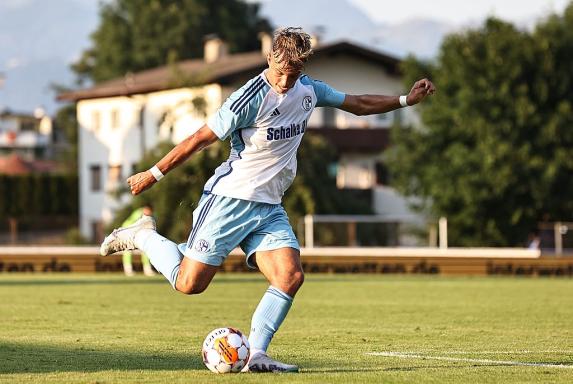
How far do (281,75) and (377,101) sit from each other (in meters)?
1.01

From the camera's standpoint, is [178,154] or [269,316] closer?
[178,154]

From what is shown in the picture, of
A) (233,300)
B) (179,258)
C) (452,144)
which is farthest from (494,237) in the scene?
(179,258)

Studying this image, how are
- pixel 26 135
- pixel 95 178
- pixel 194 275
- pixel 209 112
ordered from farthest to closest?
pixel 26 135
pixel 95 178
pixel 209 112
pixel 194 275

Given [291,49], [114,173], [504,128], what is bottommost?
[291,49]

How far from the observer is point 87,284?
26359 millimetres

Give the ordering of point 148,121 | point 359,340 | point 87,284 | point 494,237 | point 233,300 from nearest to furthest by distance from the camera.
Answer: point 359,340
point 233,300
point 87,284
point 494,237
point 148,121

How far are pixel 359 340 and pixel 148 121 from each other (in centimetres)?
5822

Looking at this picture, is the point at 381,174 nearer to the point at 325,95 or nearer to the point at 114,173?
the point at 114,173

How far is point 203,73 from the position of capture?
172 feet

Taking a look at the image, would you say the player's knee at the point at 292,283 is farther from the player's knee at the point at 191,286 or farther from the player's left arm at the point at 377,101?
the player's left arm at the point at 377,101

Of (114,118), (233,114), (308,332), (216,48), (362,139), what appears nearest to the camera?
(233,114)

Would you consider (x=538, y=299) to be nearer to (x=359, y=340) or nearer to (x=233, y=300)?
(x=233, y=300)

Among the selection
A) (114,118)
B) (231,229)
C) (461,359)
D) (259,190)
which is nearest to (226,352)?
(231,229)

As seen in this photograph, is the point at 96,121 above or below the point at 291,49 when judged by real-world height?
above
